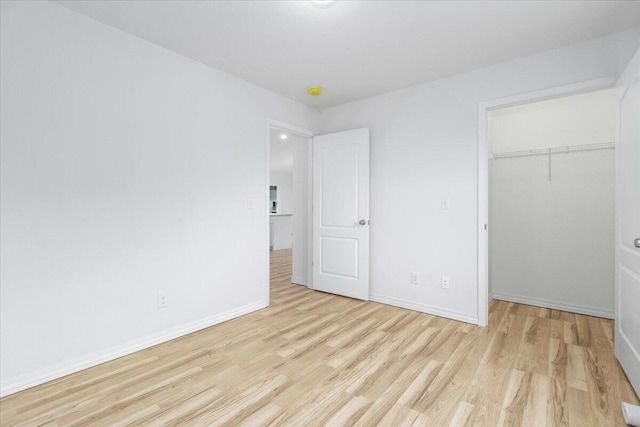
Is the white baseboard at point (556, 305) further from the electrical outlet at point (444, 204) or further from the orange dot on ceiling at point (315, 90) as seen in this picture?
the orange dot on ceiling at point (315, 90)

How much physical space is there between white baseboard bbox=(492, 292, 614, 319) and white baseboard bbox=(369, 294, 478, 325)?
0.98m

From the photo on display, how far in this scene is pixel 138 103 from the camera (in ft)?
7.98

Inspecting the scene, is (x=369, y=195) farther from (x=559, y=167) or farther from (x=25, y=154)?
(x=25, y=154)

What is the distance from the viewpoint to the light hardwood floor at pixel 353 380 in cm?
165

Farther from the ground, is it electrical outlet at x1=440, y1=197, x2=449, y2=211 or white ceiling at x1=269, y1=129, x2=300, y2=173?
white ceiling at x1=269, y1=129, x2=300, y2=173

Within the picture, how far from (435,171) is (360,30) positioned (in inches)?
62.1

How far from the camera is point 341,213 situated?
386cm

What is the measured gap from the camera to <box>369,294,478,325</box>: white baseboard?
9.95 feet

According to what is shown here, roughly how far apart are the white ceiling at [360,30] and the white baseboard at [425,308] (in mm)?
2357

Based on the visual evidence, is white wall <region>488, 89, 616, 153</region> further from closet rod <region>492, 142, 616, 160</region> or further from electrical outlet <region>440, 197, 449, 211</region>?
electrical outlet <region>440, 197, 449, 211</region>

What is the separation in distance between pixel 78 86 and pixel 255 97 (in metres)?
1.58

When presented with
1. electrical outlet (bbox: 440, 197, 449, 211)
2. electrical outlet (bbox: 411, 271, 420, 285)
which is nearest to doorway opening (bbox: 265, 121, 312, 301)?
electrical outlet (bbox: 411, 271, 420, 285)

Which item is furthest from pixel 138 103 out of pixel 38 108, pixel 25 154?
pixel 25 154

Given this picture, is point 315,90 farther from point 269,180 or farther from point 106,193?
point 106,193
